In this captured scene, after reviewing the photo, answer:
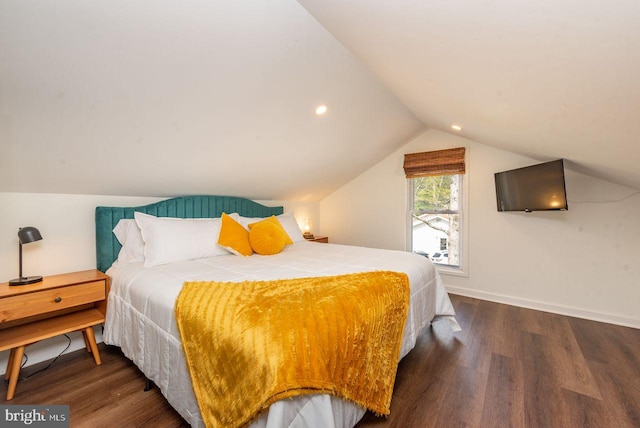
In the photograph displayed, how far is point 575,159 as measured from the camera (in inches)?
98.8

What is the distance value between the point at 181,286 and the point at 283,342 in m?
0.93

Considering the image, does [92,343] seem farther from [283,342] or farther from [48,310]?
[283,342]

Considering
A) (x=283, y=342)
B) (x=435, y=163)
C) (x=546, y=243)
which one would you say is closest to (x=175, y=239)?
(x=283, y=342)

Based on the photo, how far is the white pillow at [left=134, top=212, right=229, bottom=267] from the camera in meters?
2.24

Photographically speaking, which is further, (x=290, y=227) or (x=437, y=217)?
(x=437, y=217)

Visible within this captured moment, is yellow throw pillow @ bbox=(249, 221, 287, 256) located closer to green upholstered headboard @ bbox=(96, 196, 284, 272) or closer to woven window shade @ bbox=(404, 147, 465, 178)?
green upholstered headboard @ bbox=(96, 196, 284, 272)

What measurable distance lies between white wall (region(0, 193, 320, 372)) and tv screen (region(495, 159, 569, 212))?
4136 millimetres

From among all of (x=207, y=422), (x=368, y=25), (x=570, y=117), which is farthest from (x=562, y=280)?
(x=207, y=422)

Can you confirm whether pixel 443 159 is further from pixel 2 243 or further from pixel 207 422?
pixel 2 243

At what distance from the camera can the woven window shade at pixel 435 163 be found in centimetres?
357

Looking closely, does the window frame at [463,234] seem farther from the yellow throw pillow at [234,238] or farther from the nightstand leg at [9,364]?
the nightstand leg at [9,364]

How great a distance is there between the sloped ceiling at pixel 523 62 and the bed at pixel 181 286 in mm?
1390

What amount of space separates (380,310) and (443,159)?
283 cm

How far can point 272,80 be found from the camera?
6.56ft
